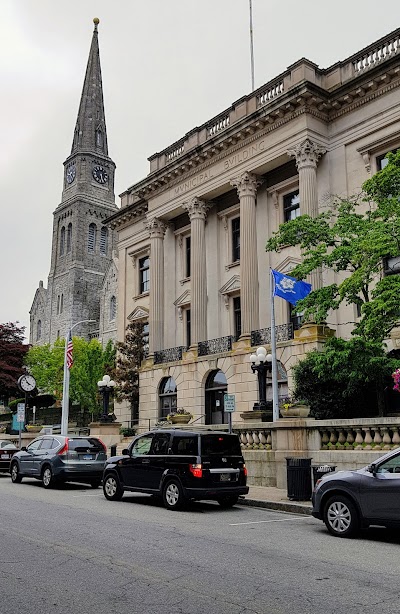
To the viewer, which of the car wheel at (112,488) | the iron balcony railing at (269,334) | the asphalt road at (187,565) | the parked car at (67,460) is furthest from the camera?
the iron balcony railing at (269,334)

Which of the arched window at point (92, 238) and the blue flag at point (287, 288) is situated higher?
the arched window at point (92, 238)

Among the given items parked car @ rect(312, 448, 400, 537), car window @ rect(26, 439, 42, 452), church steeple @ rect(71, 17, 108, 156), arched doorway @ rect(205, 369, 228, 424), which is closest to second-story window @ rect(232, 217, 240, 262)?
arched doorway @ rect(205, 369, 228, 424)

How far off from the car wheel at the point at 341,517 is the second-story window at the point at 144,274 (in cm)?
3175

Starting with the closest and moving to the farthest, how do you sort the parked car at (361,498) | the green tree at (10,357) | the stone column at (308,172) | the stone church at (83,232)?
1. the parked car at (361,498)
2. the stone column at (308,172)
3. the green tree at (10,357)
4. the stone church at (83,232)

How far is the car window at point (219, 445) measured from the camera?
45.1ft

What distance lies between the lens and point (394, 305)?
17156 mm

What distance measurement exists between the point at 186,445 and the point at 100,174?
312 ft

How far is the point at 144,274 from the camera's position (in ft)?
138

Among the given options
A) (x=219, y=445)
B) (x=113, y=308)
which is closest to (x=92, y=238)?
(x=113, y=308)

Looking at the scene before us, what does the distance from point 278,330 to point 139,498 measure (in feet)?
49.3

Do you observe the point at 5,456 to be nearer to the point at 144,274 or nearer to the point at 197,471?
the point at 197,471

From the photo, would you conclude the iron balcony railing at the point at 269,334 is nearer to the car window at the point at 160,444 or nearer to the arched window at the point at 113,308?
the car window at the point at 160,444

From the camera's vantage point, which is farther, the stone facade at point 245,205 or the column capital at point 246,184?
the column capital at point 246,184

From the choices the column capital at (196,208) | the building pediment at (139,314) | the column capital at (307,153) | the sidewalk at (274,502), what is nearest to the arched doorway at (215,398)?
the column capital at (196,208)
